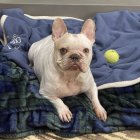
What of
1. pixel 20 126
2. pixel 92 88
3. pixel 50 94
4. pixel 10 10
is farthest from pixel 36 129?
pixel 10 10

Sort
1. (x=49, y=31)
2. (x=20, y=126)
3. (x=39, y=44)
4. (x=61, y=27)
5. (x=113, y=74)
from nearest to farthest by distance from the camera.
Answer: (x=20, y=126) < (x=61, y=27) < (x=113, y=74) < (x=39, y=44) < (x=49, y=31)

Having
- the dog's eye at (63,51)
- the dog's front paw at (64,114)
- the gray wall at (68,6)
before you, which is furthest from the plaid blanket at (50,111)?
the gray wall at (68,6)

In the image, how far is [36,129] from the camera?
1655 millimetres

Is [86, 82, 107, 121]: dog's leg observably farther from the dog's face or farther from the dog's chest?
the dog's face

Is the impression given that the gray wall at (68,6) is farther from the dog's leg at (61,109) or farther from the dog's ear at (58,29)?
the dog's leg at (61,109)

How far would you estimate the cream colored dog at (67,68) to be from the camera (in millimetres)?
1670

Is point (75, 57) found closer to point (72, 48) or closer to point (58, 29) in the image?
point (72, 48)

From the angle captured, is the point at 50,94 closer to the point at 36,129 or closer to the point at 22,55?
the point at 36,129

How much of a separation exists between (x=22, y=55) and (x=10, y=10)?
0.51 metres

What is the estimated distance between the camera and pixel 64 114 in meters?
1.67

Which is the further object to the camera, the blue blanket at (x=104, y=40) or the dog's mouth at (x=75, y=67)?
the blue blanket at (x=104, y=40)

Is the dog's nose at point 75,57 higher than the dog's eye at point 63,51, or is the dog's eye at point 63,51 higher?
the dog's eye at point 63,51

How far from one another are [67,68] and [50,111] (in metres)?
0.22

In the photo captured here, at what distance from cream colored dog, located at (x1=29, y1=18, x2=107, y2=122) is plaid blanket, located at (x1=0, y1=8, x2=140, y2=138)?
0.04 m
